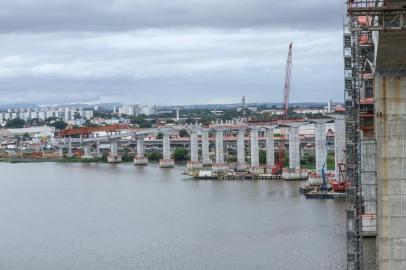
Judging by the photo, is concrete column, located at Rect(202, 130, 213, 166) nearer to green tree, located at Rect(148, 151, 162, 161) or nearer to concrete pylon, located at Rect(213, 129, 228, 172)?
concrete pylon, located at Rect(213, 129, 228, 172)

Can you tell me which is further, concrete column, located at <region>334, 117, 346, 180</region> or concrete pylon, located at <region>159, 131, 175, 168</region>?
concrete pylon, located at <region>159, 131, 175, 168</region>

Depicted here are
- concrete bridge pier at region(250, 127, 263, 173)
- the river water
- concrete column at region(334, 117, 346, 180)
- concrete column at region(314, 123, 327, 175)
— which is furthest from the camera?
concrete bridge pier at region(250, 127, 263, 173)

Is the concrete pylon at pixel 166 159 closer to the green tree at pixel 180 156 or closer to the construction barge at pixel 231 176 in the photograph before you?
the green tree at pixel 180 156

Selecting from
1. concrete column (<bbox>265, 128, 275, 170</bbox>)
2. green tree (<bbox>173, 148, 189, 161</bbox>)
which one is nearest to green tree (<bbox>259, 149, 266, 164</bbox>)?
green tree (<bbox>173, 148, 189, 161</bbox>)

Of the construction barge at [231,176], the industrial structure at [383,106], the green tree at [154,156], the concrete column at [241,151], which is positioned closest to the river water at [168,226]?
the construction barge at [231,176]

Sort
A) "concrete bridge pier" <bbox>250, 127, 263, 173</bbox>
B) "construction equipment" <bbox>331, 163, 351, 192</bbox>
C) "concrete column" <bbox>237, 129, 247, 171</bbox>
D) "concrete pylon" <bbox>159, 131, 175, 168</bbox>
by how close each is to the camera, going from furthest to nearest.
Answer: "concrete pylon" <bbox>159, 131, 175, 168</bbox>, "concrete column" <bbox>237, 129, 247, 171</bbox>, "concrete bridge pier" <bbox>250, 127, 263, 173</bbox>, "construction equipment" <bbox>331, 163, 351, 192</bbox>

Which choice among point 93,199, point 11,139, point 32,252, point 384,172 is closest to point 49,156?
point 11,139

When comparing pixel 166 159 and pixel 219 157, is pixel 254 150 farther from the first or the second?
pixel 166 159

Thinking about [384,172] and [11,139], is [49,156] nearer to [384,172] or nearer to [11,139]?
[11,139]
